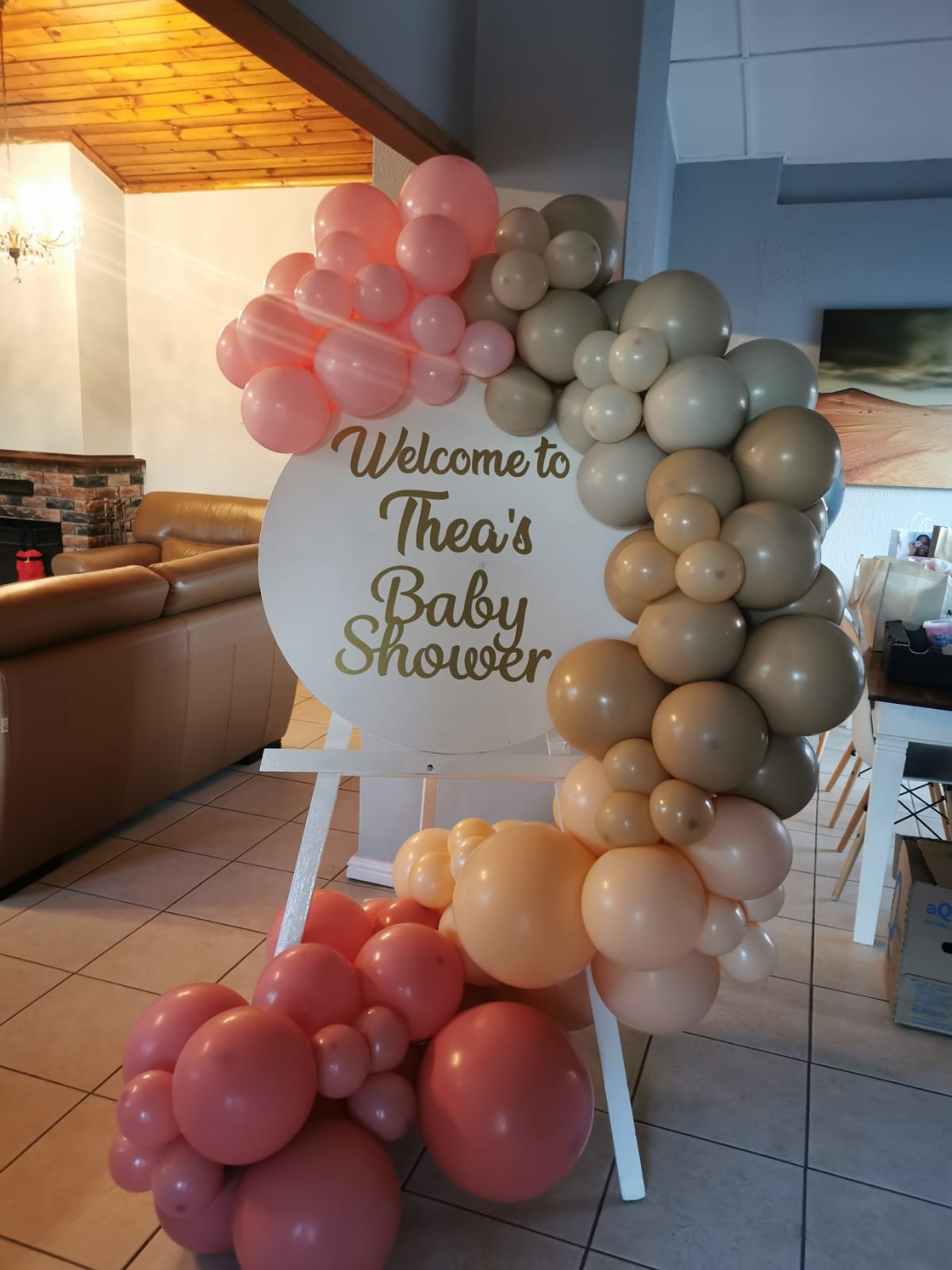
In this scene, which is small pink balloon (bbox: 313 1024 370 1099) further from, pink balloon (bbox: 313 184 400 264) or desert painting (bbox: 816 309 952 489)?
desert painting (bbox: 816 309 952 489)

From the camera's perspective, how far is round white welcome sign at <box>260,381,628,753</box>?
5.15ft

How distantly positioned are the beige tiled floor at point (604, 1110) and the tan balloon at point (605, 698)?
844 mm

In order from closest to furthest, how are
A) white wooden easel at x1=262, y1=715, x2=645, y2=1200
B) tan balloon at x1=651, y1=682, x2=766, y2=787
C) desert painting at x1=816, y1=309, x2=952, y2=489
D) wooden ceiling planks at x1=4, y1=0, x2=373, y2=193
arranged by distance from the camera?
tan balloon at x1=651, y1=682, x2=766, y2=787, white wooden easel at x1=262, y1=715, x2=645, y2=1200, wooden ceiling planks at x1=4, y1=0, x2=373, y2=193, desert painting at x1=816, y1=309, x2=952, y2=489

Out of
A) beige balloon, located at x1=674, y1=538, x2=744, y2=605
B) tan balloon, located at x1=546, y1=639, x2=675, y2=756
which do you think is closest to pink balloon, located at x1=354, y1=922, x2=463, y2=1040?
tan balloon, located at x1=546, y1=639, x2=675, y2=756

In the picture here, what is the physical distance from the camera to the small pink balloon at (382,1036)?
1511mm

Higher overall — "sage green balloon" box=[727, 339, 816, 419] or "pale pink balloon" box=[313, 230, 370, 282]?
"pale pink balloon" box=[313, 230, 370, 282]

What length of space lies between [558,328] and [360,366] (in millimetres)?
321

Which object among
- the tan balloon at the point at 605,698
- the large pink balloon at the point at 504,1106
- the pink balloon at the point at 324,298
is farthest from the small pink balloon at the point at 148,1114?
the pink balloon at the point at 324,298

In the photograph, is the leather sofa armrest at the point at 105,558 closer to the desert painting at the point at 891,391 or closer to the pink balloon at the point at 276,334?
the pink balloon at the point at 276,334

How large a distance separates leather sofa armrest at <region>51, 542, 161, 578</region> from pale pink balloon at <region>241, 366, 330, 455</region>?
3734 millimetres

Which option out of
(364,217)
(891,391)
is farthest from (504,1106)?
(891,391)

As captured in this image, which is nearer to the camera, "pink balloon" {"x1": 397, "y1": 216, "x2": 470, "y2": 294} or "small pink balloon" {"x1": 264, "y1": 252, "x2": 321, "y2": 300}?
"pink balloon" {"x1": 397, "y1": 216, "x2": 470, "y2": 294}

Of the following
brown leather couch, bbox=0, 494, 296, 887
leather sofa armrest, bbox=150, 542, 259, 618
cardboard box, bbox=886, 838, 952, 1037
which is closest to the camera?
cardboard box, bbox=886, 838, 952, 1037

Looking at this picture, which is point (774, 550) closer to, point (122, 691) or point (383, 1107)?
point (383, 1107)
